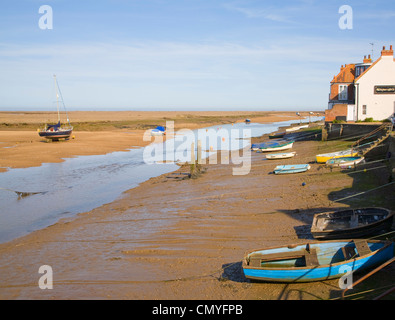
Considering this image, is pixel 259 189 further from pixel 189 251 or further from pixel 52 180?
pixel 52 180

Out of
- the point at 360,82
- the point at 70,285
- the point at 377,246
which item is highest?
the point at 360,82

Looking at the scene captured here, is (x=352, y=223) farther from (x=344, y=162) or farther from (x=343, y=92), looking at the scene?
(x=343, y=92)

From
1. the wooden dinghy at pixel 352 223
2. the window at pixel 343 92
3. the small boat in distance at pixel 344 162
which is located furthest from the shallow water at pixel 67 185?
the window at pixel 343 92

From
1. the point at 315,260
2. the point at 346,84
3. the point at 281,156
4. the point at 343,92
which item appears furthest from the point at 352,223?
the point at 346,84

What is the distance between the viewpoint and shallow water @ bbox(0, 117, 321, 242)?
1792 centimetres

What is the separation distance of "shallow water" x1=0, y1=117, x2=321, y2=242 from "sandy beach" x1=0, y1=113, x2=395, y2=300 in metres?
1.28

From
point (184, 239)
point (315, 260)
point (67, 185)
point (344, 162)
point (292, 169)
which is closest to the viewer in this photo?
point (315, 260)

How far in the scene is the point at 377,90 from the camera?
36.9 meters

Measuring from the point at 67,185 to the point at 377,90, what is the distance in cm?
2945

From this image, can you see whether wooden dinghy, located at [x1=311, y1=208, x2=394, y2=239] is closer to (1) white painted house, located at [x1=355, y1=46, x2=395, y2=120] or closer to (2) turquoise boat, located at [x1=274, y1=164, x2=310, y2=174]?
(2) turquoise boat, located at [x1=274, y1=164, x2=310, y2=174]
